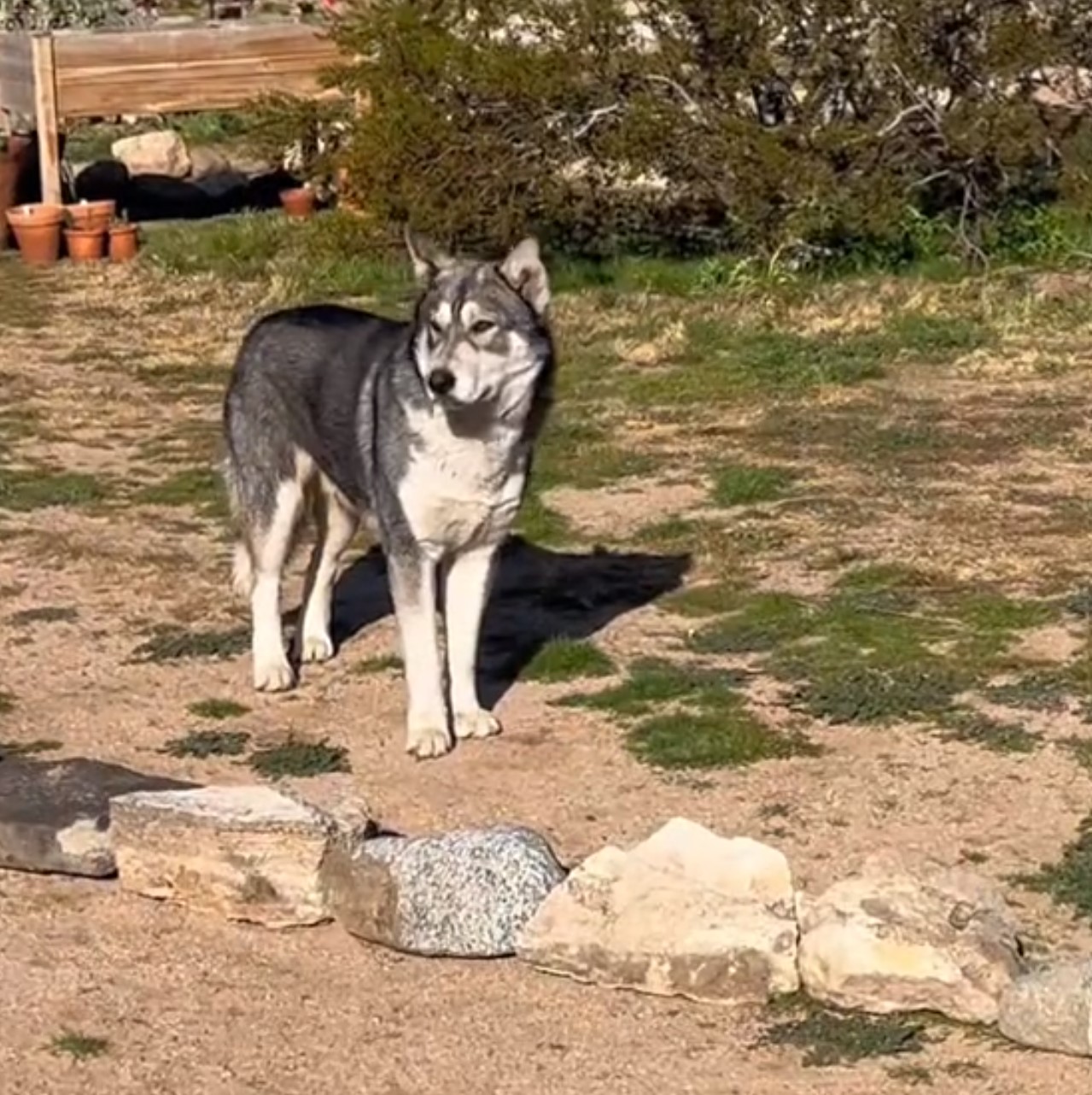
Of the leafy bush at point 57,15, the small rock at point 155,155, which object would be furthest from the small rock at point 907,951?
the leafy bush at point 57,15

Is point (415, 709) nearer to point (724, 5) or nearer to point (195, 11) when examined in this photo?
point (724, 5)

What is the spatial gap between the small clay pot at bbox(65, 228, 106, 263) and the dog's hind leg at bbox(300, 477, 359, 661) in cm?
832

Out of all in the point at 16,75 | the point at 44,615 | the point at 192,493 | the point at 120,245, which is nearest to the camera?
the point at 44,615

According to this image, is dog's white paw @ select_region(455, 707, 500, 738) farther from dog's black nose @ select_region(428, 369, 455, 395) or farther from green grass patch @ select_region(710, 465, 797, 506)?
green grass patch @ select_region(710, 465, 797, 506)

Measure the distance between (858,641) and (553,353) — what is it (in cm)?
157

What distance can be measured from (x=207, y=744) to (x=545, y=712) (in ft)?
3.17

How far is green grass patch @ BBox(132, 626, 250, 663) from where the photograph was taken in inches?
350

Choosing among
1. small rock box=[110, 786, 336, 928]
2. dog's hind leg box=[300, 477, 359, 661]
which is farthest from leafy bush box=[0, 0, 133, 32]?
small rock box=[110, 786, 336, 928]

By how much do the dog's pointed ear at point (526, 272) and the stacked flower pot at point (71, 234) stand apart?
9450 mm

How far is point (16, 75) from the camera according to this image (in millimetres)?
18094

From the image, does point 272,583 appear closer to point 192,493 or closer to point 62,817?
point 62,817

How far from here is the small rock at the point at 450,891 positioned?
6.28 meters

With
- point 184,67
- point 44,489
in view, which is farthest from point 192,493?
point 184,67

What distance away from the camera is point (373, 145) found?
15758mm
